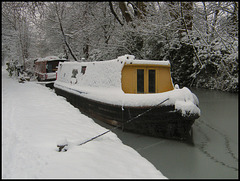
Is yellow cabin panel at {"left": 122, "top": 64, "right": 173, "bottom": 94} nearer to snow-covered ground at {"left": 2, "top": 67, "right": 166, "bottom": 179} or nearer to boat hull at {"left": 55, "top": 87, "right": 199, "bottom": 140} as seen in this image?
boat hull at {"left": 55, "top": 87, "right": 199, "bottom": 140}

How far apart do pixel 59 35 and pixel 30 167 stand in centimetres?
2011

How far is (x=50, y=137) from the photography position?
4141mm

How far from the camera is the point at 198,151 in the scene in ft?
17.8

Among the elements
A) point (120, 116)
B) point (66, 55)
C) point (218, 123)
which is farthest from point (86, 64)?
point (66, 55)

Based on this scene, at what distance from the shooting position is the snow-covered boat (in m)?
5.66

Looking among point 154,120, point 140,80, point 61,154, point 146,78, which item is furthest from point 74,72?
point 61,154

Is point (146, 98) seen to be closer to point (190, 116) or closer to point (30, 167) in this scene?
point (190, 116)

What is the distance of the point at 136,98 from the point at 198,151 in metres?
2.22

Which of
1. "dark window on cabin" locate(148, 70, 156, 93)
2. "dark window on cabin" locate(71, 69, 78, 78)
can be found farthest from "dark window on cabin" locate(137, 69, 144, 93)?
"dark window on cabin" locate(71, 69, 78, 78)

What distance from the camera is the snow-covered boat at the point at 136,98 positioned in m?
5.66

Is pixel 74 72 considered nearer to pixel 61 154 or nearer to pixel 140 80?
pixel 140 80

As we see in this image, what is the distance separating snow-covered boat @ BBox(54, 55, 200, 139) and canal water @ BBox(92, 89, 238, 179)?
34 centimetres

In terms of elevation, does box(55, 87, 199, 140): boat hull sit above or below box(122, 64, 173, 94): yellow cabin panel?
below

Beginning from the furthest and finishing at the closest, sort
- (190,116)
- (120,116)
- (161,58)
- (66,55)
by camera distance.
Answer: (66,55)
(161,58)
(120,116)
(190,116)
